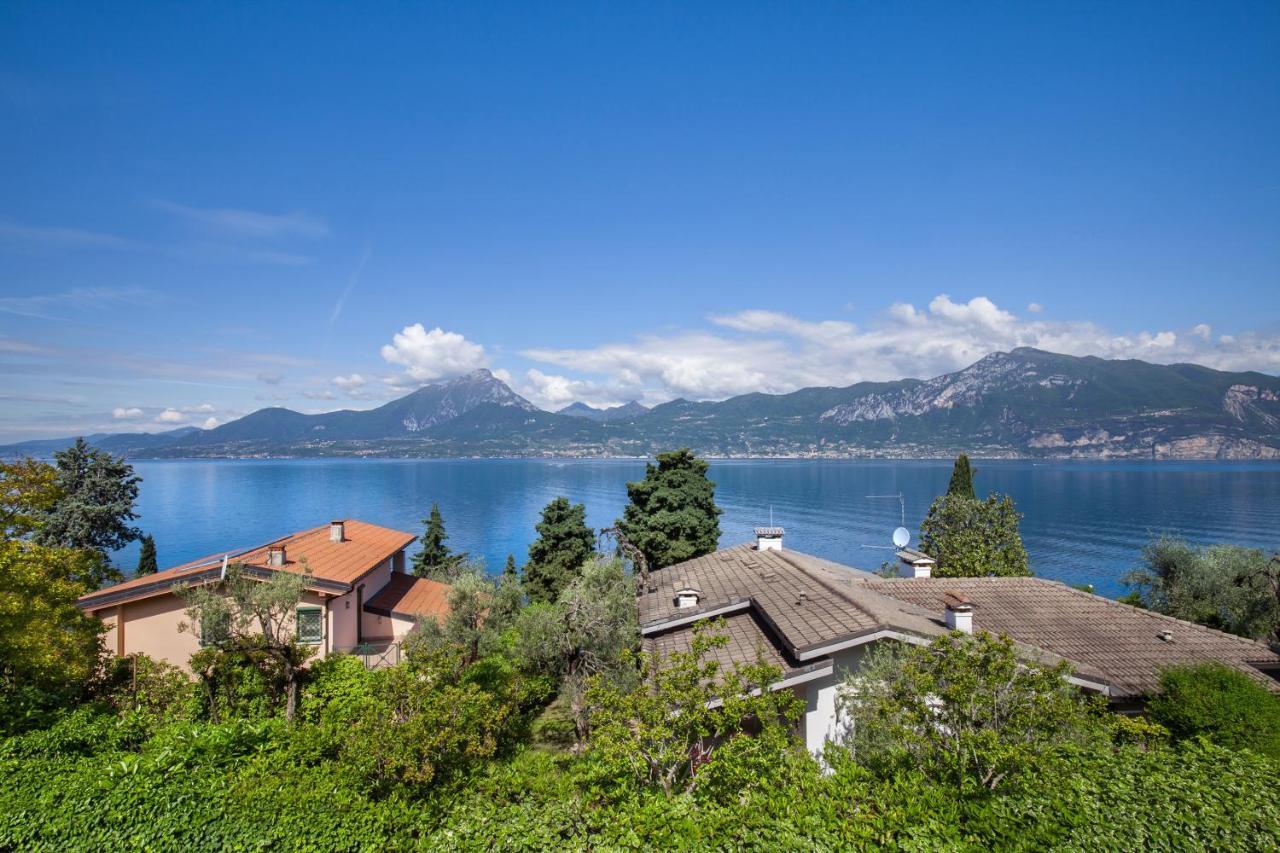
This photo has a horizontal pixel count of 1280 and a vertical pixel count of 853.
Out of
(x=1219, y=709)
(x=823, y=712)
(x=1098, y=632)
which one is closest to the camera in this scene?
(x=1219, y=709)

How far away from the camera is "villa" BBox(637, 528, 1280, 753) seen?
11.1 meters

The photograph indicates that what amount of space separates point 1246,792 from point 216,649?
1572 cm

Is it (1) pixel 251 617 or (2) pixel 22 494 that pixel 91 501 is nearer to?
(2) pixel 22 494

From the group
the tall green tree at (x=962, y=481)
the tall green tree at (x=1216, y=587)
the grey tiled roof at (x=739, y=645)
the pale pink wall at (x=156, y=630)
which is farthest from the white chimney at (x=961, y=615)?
the tall green tree at (x=962, y=481)

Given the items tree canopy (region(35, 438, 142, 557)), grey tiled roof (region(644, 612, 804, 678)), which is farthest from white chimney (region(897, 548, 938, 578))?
tree canopy (region(35, 438, 142, 557))

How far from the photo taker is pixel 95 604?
1617cm

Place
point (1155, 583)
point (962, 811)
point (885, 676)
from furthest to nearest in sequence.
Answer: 1. point (1155, 583)
2. point (885, 676)
3. point (962, 811)

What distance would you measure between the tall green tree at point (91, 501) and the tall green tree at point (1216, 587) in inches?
2293

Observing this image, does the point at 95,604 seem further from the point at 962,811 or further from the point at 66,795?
the point at 962,811

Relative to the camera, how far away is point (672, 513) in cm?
3478

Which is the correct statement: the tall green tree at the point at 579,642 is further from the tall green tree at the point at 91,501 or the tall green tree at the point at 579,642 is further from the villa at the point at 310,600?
the tall green tree at the point at 91,501

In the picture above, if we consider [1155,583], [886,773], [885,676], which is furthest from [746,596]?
[1155,583]

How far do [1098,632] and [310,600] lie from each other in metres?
20.7

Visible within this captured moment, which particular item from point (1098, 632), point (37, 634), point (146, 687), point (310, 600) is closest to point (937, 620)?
point (1098, 632)
